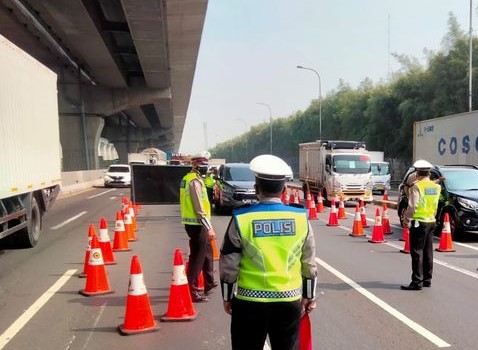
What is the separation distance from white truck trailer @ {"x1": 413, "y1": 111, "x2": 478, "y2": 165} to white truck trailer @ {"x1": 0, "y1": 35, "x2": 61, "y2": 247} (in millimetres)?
13840

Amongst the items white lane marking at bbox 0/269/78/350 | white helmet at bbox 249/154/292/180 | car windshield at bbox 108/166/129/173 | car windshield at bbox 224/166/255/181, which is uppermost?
white helmet at bbox 249/154/292/180

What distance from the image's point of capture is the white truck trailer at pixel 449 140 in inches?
741

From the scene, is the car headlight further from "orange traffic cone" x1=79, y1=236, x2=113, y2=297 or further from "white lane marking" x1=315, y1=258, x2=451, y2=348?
"orange traffic cone" x1=79, y1=236, x2=113, y2=297

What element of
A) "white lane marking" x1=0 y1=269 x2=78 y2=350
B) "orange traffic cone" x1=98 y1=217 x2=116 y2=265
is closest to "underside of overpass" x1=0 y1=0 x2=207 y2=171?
"orange traffic cone" x1=98 y1=217 x2=116 y2=265

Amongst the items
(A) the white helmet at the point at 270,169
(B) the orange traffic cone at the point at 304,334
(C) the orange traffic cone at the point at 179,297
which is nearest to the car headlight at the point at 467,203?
(C) the orange traffic cone at the point at 179,297

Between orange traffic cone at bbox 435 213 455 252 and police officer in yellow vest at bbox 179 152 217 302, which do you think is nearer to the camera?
police officer in yellow vest at bbox 179 152 217 302

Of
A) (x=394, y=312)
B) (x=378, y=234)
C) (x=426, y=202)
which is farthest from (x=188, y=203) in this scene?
(x=378, y=234)

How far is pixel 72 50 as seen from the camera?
31672 mm

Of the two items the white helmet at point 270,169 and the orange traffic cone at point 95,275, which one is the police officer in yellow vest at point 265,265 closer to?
the white helmet at point 270,169

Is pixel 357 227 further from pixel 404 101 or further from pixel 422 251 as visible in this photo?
pixel 404 101

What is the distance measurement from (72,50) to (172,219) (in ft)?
60.8

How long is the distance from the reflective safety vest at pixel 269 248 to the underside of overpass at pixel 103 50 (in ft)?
59.7

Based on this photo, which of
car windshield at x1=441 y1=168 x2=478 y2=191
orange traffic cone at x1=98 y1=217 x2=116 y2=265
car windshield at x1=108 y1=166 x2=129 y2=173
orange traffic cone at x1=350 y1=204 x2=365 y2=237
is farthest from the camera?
car windshield at x1=108 y1=166 x2=129 y2=173

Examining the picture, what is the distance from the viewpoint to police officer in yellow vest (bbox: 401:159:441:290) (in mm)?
7324
